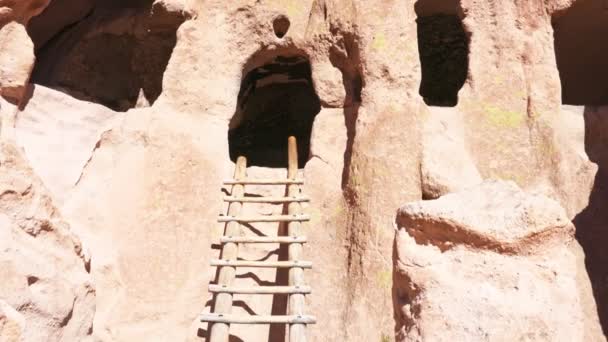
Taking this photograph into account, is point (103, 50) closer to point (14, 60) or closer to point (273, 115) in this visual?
point (273, 115)

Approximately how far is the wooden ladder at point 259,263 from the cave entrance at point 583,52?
88.9 inches

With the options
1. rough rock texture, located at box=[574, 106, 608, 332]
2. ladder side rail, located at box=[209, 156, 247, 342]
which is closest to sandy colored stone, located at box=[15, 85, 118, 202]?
ladder side rail, located at box=[209, 156, 247, 342]

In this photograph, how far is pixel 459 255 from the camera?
6.18 feet

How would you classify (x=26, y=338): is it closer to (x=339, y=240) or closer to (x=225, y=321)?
(x=225, y=321)

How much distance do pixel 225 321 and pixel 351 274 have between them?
0.72 meters

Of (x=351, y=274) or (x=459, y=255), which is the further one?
(x=351, y=274)

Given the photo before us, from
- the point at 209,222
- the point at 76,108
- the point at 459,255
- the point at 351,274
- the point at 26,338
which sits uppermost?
the point at 76,108

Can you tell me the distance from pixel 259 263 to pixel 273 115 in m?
2.76

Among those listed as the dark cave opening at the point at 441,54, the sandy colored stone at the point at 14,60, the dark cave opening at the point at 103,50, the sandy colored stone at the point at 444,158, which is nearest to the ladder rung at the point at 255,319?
the sandy colored stone at the point at 444,158

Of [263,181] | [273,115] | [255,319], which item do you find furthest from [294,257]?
[273,115]

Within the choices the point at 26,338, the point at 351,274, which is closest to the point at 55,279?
the point at 26,338

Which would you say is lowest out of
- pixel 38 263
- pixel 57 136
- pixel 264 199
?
pixel 38 263

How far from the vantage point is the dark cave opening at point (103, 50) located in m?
5.23

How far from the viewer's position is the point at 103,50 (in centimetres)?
537
